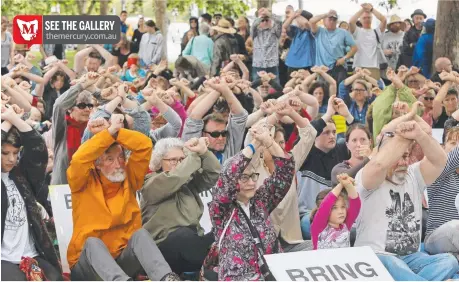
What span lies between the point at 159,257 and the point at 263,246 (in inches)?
29.8

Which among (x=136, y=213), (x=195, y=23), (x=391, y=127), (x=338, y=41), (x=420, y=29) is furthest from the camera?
(x=195, y=23)

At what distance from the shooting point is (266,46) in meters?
17.0

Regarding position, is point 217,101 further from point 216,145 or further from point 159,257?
point 159,257

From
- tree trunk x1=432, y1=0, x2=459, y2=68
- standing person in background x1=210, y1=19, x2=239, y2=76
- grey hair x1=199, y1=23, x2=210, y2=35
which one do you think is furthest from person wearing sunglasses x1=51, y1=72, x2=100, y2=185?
grey hair x1=199, y1=23, x2=210, y2=35

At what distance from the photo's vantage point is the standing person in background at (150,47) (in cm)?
1956

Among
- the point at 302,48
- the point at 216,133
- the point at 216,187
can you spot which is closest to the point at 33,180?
the point at 216,187

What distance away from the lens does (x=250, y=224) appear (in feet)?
24.0

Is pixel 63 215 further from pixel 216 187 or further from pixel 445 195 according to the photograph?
pixel 445 195

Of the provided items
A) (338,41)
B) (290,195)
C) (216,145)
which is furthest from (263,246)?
(338,41)

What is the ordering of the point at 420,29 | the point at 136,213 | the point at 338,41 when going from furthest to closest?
the point at 420,29
the point at 338,41
the point at 136,213

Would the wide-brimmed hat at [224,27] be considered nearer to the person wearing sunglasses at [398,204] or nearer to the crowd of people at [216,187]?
the crowd of people at [216,187]

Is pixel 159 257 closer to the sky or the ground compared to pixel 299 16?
closer to the ground

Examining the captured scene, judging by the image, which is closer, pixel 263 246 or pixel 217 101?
pixel 263 246

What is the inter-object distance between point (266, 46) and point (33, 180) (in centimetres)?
968
